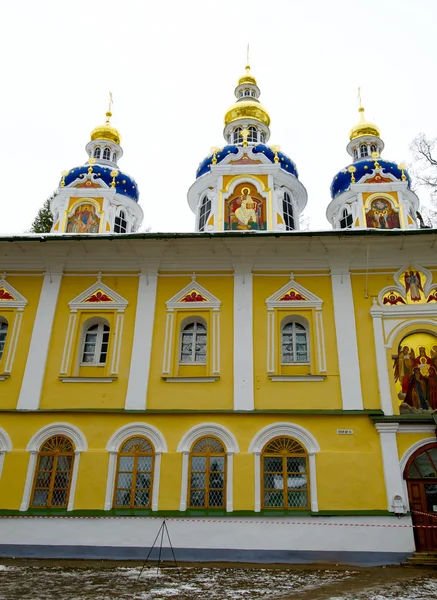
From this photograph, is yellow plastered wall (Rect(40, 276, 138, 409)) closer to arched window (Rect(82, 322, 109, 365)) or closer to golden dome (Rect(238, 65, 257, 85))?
arched window (Rect(82, 322, 109, 365))

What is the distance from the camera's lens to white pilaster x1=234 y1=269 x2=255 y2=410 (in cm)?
1113

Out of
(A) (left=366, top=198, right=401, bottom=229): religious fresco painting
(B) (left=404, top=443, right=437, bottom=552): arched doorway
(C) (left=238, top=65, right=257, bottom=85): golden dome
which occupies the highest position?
(C) (left=238, top=65, right=257, bottom=85): golden dome

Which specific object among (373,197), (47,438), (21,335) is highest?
(373,197)

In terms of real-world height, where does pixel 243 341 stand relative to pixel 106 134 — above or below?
below

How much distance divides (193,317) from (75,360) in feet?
9.22

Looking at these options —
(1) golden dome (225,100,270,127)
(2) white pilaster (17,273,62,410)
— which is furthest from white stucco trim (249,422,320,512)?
(1) golden dome (225,100,270,127)

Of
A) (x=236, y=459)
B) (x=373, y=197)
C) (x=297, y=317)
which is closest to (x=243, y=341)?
(x=297, y=317)

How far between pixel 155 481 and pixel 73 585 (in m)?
3.09

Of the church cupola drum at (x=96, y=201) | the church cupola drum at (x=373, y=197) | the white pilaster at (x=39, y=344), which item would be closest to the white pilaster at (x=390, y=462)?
the white pilaster at (x=39, y=344)

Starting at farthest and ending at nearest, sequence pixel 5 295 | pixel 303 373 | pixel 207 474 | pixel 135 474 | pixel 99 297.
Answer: pixel 5 295
pixel 99 297
pixel 303 373
pixel 135 474
pixel 207 474

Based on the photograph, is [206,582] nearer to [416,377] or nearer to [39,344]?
[416,377]

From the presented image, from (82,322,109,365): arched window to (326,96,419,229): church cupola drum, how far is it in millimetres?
9997

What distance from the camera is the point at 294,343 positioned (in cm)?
1187

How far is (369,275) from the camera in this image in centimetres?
1220
